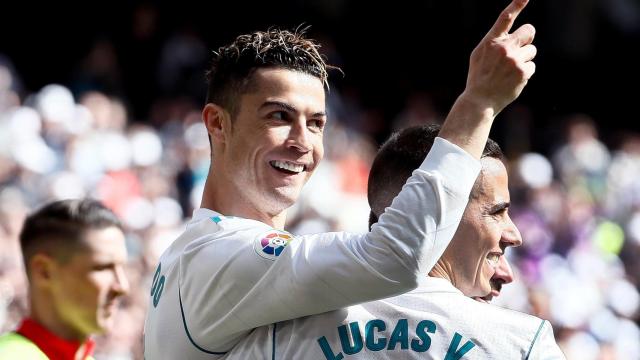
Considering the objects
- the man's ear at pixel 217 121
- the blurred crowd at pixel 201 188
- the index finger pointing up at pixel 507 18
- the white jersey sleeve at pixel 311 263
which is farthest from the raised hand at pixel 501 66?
the blurred crowd at pixel 201 188

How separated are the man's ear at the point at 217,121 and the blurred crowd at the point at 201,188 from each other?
4.53 meters

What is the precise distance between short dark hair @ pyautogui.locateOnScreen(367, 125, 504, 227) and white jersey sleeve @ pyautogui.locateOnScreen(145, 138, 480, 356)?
1.20 ft

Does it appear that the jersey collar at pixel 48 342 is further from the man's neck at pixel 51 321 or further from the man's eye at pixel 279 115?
the man's eye at pixel 279 115

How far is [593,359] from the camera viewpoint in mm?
11547

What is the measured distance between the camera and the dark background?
15.6 m

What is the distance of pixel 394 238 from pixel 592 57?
1684 centimetres

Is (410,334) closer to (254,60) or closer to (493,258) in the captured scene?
(493,258)

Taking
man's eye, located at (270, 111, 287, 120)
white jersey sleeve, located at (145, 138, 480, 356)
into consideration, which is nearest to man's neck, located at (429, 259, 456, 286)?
white jersey sleeve, located at (145, 138, 480, 356)

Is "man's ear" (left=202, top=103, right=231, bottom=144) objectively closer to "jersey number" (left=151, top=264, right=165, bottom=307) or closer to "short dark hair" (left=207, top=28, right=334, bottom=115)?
"short dark hair" (left=207, top=28, right=334, bottom=115)

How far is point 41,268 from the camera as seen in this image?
4.98m

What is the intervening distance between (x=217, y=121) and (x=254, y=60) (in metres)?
0.25

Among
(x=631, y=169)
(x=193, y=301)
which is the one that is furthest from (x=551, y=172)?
(x=193, y=301)

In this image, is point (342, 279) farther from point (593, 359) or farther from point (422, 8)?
point (422, 8)

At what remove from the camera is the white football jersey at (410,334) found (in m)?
3.11
